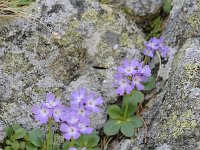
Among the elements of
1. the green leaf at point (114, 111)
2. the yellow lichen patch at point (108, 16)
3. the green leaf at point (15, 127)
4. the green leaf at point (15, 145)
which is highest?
the yellow lichen patch at point (108, 16)

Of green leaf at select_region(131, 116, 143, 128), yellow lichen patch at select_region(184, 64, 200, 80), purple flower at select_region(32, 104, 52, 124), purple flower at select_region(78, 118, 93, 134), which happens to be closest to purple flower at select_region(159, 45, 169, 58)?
yellow lichen patch at select_region(184, 64, 200, 80)

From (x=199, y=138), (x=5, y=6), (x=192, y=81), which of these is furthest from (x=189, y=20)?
(x=5, y=6)

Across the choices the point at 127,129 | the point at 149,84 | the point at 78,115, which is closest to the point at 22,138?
the point at 78,115

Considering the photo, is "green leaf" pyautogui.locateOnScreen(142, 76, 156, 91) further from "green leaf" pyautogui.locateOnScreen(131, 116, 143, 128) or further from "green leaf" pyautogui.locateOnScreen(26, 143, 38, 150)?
"green leaf" pyautogui.locateOnScreen(26, 143, 38, 150)

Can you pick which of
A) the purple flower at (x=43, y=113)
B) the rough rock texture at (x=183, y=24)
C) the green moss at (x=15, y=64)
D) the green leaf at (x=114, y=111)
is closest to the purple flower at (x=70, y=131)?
the purple flower at (x=43, y=113)

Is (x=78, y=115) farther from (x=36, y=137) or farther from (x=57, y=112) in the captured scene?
(x=36, y=137)

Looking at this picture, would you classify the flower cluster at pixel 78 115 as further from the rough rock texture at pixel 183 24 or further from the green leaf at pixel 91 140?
the rough rock texture at pixel 183 24
